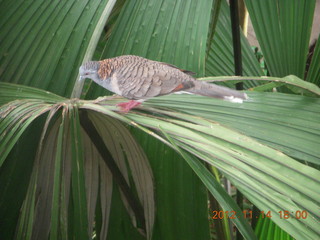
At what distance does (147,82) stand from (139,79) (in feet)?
0.05

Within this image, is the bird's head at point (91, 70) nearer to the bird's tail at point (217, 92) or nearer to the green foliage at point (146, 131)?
the green foliage at point (146, 131)

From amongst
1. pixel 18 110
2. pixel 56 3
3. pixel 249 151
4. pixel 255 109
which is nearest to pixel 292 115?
pixel 255 109

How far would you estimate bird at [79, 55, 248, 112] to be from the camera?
1.79 ft

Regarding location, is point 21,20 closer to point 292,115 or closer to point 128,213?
point 128,213

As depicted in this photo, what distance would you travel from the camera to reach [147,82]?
58 cm

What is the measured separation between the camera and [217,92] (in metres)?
0.52

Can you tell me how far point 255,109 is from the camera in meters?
0.58

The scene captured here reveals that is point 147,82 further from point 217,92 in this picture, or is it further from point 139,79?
point 217,92

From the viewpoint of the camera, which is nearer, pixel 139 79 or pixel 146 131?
pixel 146 131

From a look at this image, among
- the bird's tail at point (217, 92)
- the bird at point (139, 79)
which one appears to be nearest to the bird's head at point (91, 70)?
the bird at point (139, 79)

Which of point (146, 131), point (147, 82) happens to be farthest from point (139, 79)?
point (146, 131)

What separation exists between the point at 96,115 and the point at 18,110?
0.14 meters

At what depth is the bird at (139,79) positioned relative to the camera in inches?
21.5

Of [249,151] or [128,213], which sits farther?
[128,213]
